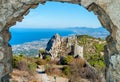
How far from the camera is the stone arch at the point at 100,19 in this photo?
11.4 m

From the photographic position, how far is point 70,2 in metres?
12.0

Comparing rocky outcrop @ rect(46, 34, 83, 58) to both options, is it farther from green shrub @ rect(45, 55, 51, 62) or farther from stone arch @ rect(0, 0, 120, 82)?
stone arch @ rect(0, 0, 120, 82)

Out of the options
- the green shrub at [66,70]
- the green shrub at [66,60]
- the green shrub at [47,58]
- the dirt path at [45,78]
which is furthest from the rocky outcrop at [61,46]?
the dirt path at [45,78]

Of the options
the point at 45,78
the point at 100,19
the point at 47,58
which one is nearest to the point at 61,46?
the point at 47,58

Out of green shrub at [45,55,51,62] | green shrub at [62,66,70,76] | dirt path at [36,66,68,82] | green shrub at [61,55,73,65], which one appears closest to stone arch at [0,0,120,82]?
dirt path at [36,66,68,82]

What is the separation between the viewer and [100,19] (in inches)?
480

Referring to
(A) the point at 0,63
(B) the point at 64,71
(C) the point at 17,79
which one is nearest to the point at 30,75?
(C) the point at 17,79

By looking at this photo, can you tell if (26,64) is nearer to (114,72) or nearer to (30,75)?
(30,75)

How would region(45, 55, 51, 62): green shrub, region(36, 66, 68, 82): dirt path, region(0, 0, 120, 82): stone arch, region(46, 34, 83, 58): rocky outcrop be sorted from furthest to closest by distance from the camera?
region(46, 34, 83, 58): rocky outcrop
region(45, 55, 51, 62): green shrub
region(36, 66, 68, 82): dirt path
region(0, 0, 120, 82): stone arch

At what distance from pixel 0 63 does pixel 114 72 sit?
3.54 meters

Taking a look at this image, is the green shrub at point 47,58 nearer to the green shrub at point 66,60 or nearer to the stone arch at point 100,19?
the green shrub at point 66,60

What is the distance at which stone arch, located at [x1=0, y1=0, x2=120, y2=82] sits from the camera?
11.4 metres

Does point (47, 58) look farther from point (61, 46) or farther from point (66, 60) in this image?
point (66, 60)

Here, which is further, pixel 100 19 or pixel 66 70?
pixel 66 70
